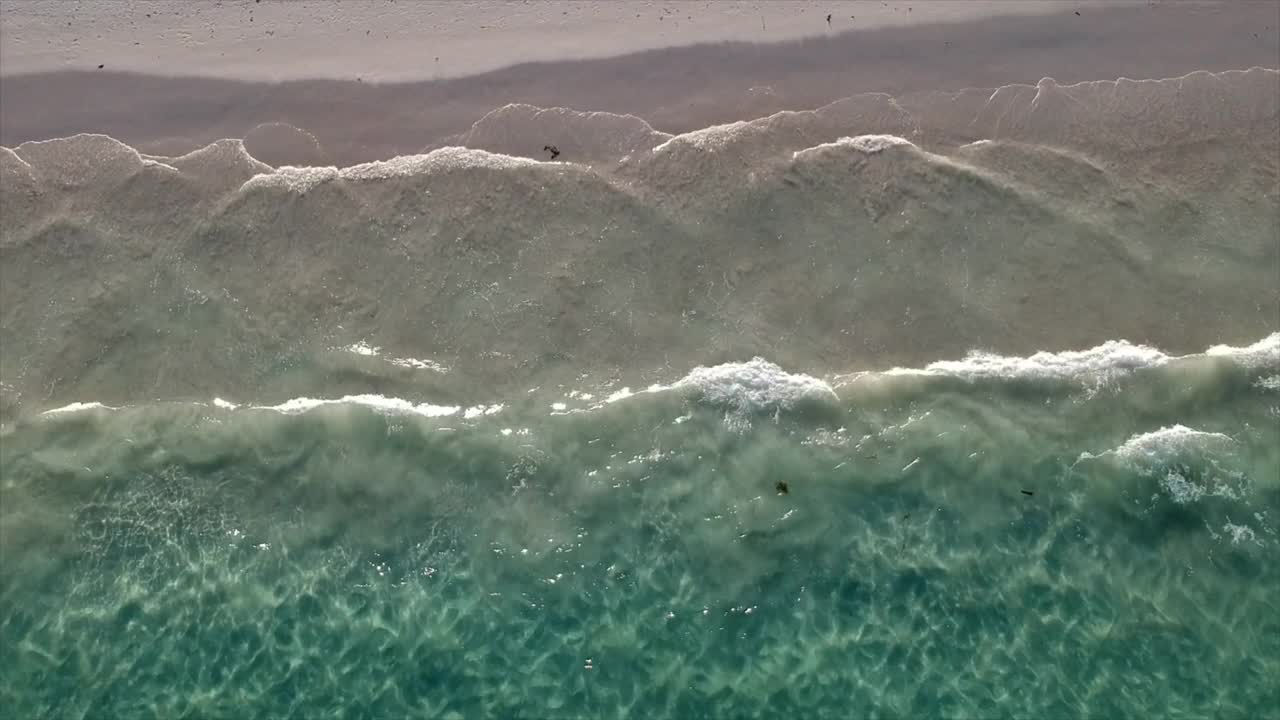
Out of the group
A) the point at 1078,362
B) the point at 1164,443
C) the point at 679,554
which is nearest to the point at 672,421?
the point at 679,554

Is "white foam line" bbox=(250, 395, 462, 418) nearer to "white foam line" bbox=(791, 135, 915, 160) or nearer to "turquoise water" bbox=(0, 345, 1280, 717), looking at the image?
"turquoise water" bbox=(0, 345, 1280, 717)

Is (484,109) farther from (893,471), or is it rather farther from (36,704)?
(36,704)

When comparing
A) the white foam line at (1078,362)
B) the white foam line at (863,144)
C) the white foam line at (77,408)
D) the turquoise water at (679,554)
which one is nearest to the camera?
the turquoise water at (679,554)

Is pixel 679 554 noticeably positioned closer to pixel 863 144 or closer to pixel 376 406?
pixel 376 406

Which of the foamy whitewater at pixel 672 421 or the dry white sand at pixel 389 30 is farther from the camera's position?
the dry white sand at pixel 389 30

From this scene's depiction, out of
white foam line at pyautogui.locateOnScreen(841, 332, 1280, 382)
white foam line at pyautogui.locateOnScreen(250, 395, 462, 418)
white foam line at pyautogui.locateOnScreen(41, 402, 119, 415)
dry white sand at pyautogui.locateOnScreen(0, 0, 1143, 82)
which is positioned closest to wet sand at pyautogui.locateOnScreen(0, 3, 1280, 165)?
dry white sand at pyautogui.locateOnScreen(0, 0, 1143, 82)

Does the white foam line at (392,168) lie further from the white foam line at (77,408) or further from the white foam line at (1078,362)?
the white foam line at (1078,362)

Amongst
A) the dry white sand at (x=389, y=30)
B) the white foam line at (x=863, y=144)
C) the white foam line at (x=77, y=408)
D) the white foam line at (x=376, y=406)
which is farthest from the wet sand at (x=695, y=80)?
the white foam line at (x=77, y=408)
